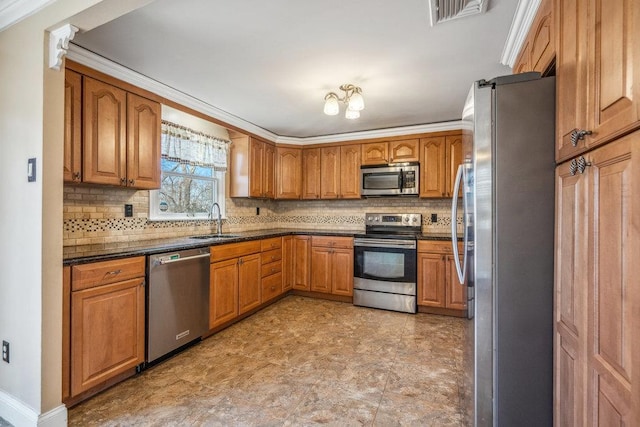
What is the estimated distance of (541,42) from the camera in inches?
58.7

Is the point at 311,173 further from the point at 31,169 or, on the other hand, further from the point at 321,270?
the point at 31,169

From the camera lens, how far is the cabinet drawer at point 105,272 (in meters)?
1.82

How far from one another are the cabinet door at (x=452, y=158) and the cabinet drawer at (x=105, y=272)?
3.36 meters

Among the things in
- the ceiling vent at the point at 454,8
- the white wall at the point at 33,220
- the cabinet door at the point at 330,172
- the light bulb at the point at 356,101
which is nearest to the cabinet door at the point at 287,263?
the cabinet door at the point at 330,172

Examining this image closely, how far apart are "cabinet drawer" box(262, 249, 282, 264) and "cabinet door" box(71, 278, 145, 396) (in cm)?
159

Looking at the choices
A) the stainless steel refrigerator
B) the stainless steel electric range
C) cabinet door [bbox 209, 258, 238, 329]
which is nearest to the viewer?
the stainless steel refrigerator

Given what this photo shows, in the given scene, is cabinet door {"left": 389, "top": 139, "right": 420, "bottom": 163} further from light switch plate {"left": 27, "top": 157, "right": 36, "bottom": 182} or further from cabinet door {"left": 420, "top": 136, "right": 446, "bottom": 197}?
light switch plate {"left": 27, "top": 157, "right": 36, "bottom": 182}

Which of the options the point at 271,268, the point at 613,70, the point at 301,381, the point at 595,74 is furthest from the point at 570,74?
the point at 271,268

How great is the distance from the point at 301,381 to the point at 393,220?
2584mm

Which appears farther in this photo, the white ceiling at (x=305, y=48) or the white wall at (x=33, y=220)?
the white ceiling at (x=305, y=48)

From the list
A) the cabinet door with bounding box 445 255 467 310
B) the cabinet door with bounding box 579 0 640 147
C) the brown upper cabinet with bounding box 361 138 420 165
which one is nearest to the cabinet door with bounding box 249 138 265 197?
the brown upper cabinet with bounding box 361 138 420 165

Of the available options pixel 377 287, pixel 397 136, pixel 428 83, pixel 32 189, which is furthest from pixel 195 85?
pixel 377 287

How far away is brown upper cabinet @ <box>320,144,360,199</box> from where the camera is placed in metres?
4.26

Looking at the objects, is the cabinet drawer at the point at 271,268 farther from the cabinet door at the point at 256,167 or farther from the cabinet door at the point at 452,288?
the cabinet door at the point at 452,288
